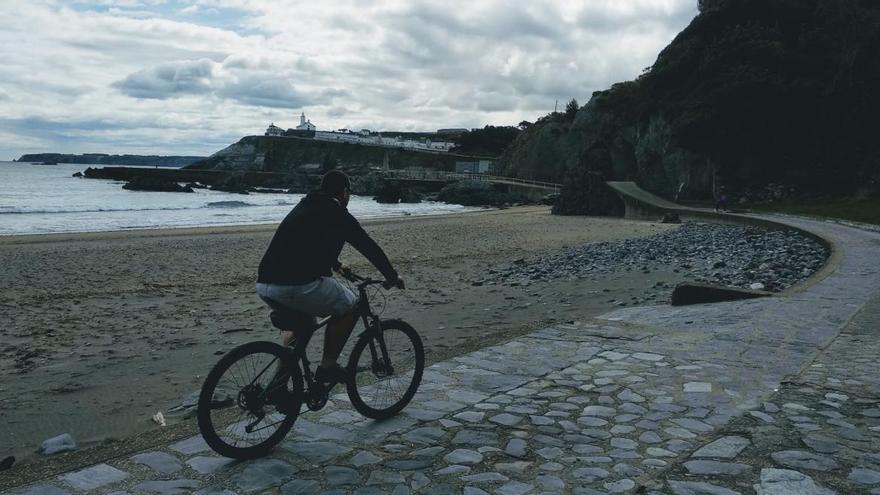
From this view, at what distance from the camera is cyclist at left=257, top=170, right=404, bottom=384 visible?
452cm

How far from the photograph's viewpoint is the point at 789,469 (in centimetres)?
411

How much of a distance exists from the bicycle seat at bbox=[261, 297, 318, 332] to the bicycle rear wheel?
1.84 ft

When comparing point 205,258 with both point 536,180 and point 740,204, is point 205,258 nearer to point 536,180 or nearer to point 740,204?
point 740,204

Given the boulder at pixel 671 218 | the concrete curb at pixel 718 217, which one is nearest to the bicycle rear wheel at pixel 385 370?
the concrete curb at pixel 718 217

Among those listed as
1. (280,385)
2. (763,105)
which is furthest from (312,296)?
(763,105)

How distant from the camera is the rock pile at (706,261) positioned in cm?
1346

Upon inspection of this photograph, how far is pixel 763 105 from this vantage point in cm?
4184

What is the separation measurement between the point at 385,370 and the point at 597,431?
1.67 meters

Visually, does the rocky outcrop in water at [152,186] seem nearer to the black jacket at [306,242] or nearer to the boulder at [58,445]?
the boulder at [58,445]

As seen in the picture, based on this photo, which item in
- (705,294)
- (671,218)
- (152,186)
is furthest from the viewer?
(152,186)

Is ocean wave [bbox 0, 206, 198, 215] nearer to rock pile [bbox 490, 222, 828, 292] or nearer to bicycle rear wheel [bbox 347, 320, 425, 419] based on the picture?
rock pile [bbox 490, 222, 828, 292]

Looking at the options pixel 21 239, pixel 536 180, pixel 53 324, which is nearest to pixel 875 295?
pixel 53 324

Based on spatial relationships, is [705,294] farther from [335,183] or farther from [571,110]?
[571,110]

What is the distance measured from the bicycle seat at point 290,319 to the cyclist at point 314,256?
39mm
